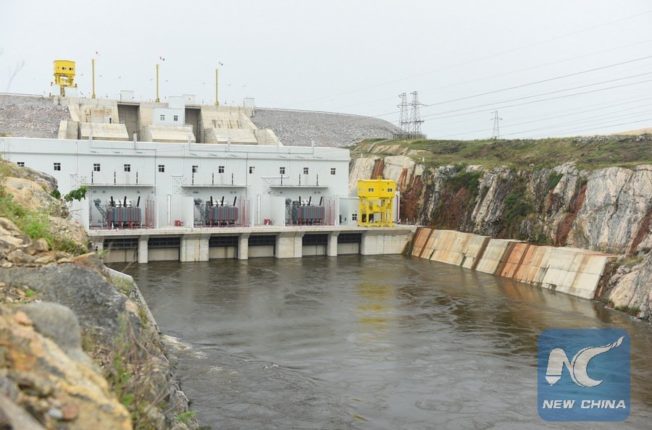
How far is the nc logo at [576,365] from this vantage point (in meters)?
21.6

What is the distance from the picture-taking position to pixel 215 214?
47938 millimetres

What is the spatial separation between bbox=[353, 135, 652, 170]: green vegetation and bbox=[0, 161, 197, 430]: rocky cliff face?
117ft

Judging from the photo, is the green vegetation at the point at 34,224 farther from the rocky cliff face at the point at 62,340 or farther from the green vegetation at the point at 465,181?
the green vegetation at the point at 465,181

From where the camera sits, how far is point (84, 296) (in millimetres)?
11492

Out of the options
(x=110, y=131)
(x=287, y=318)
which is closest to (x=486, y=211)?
(x=287, y=318)

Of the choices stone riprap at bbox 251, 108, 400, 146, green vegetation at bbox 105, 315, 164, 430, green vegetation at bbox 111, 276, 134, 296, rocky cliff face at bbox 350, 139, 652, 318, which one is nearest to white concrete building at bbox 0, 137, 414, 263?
rocky cliff face at bbox 350, 139, 652, 318

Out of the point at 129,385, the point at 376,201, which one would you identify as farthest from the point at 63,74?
the point at 129,385

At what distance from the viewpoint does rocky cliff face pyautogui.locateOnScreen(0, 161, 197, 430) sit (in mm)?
6590

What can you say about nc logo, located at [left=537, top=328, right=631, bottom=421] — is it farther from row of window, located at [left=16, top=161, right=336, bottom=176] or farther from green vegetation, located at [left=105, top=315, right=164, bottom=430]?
row of window, located at [left=16, top=161, right=336, bottom=176]

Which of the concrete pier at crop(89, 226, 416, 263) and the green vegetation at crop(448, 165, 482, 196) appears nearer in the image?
the concrete pier at crop(89, 226, 416, 263)

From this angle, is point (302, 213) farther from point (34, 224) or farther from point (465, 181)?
point (34, 224)

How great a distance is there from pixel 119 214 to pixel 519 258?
26162 millimetres

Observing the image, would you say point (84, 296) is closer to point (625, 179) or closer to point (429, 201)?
point (625, 179)

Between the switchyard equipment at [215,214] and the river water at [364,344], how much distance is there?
200 inches
